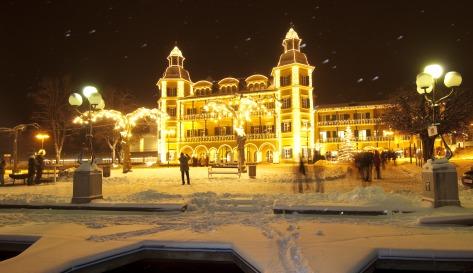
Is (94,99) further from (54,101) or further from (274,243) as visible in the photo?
(54,101)

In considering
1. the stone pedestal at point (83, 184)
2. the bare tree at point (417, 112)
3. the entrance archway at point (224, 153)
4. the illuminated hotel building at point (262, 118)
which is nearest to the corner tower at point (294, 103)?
the illuminated hotel building at point (262, 118)

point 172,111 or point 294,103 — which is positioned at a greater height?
point 172,111

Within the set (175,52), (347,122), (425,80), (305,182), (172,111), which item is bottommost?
(305,182)

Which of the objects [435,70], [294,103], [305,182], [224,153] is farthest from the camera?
[224,153]

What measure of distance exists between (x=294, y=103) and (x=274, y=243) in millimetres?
43409

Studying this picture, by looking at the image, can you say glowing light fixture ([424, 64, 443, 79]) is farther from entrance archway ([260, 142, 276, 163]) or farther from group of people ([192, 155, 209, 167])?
entrance archway ([260, 142, 276, 163])

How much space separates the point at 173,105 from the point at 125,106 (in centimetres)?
912

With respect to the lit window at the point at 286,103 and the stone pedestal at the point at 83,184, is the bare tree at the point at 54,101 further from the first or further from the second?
the stone pedestal at the point at 83,184

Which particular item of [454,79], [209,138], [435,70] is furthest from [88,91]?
[209,138]

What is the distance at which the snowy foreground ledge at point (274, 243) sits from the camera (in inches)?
231

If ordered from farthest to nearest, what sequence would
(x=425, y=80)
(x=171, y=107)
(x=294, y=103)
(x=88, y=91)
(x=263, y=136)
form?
1. (x=171, y=107)
2. (x=263, y=136)
3. (x=294, y=103)
4. (x=88, y=91)
5. (x=425, y=80)

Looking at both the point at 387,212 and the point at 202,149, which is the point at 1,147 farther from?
the point at 387,212

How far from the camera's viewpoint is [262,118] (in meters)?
53.8

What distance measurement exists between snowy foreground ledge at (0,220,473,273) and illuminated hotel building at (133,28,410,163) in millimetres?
39134
